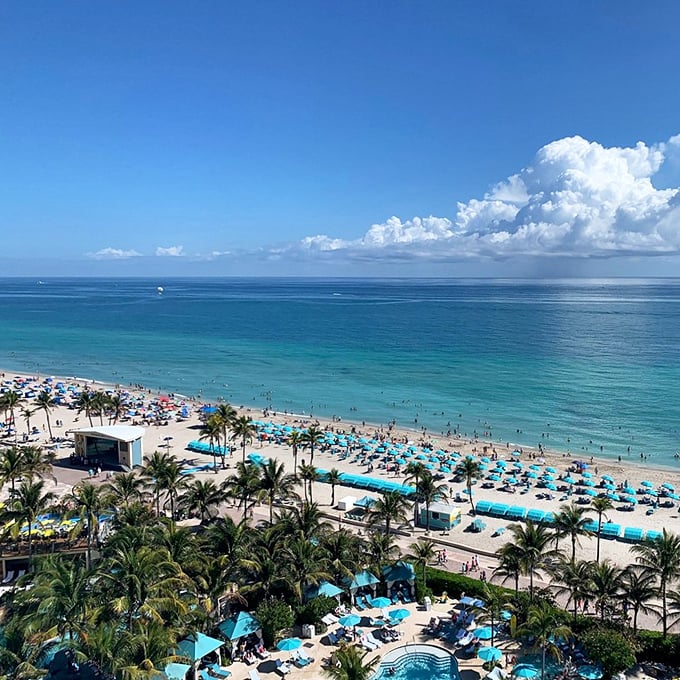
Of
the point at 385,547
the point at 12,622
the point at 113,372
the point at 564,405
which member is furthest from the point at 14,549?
the point at 113,372

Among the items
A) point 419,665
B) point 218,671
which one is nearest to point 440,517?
point 419,665

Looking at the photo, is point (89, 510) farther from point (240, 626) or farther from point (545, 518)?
point (545, 518)

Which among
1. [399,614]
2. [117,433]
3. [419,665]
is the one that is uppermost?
[117,433]

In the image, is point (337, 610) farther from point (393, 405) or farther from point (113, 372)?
point (113, 372)

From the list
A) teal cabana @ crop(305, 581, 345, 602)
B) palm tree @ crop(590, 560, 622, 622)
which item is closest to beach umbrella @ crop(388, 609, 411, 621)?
teal cabana @ crop(305, 581, 345, 602)

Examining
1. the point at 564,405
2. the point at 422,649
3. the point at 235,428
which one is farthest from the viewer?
the point at 564,405

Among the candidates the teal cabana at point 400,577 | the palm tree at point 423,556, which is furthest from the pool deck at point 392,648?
the palm tree at point 423,556

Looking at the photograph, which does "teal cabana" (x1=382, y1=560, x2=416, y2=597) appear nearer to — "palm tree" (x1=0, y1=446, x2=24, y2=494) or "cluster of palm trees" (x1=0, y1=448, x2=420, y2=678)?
"cluster of palm trees" (x1=0, y1=448, x2=420, y2=678)
